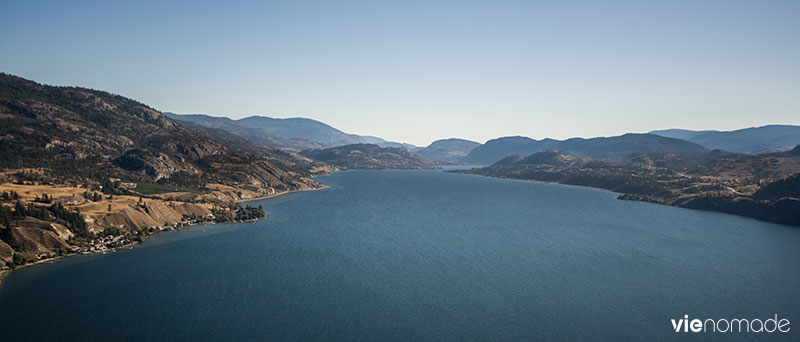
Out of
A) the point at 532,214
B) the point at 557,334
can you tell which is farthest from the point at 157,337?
the point at 532,214

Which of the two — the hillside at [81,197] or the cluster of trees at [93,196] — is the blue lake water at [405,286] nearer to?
the hillside at [81,197]

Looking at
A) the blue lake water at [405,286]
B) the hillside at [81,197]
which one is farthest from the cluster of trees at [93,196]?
the blue lake water at [405,286]

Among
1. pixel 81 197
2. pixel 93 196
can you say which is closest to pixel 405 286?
pixel 81 197

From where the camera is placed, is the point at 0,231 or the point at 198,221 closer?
the point at 0,231

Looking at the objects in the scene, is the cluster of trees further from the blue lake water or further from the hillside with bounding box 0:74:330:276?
the blue lake water

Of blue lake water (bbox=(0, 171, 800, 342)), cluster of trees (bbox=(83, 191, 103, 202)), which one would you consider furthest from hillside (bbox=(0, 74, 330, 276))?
blue lake water (bbox=(0, 171, 800, 342))

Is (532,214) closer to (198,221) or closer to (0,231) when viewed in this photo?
(198,221)

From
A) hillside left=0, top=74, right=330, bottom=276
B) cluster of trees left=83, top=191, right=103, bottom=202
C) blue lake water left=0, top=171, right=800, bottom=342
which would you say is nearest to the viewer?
blue lake water left=0, top=171, right=800, bottom=342

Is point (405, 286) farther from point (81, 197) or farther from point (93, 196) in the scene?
point (93, 196)
